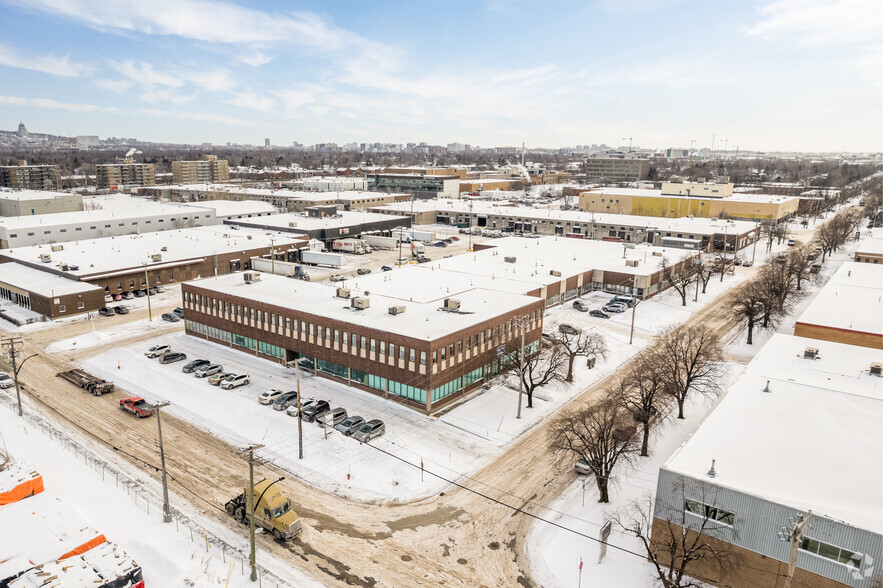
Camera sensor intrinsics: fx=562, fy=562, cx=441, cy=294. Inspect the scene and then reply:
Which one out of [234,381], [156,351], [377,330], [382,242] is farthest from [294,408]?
[382,242]

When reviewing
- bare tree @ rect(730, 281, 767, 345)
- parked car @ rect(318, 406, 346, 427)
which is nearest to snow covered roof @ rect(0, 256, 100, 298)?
parked car @ rect(318, 406, 346, 427)

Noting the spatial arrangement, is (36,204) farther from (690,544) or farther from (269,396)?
(690,544)

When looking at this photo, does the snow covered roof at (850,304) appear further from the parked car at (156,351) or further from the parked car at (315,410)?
the parked car at (156,351)

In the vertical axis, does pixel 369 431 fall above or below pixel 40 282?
below

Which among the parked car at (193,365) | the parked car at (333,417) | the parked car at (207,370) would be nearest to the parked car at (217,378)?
the parked car at (207,370)

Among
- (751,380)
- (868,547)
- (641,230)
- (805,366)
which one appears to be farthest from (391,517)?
(641,230)

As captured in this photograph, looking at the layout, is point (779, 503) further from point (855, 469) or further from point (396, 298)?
point (396, 298)

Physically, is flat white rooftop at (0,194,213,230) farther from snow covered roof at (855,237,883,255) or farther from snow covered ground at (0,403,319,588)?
snow covered roof at (855,237,883,255)
